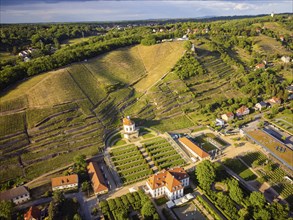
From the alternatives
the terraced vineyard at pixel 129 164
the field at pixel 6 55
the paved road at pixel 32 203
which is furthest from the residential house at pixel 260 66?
the field at pixel 6 55

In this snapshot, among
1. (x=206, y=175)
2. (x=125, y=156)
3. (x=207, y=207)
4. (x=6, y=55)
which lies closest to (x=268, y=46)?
(x=206, y=175)

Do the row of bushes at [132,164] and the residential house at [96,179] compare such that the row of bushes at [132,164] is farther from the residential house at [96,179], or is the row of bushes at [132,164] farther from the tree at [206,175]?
the tree at [206,175]

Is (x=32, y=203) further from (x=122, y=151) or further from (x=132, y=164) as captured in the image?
(x=122, y=151)

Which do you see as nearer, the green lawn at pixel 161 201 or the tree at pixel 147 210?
the tree at pixel 147 210

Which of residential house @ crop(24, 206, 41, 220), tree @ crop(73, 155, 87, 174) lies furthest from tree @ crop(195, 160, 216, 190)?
residential house @ crop(24, 206, 41, 220)

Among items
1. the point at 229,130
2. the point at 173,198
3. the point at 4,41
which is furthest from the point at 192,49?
the point at 4,41

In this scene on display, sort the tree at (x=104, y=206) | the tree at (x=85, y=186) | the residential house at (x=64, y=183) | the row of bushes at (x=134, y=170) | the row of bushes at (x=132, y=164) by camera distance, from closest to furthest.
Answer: the tree at (x=104, y=206) < the tree at (x=85, y=186) < the residential house at (x=64, y=183) < the row of bushes at (x=134, y=170) < the row of bushes at (x=132, y=164)
